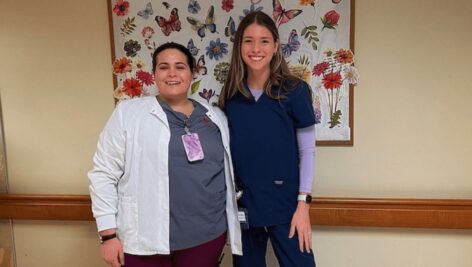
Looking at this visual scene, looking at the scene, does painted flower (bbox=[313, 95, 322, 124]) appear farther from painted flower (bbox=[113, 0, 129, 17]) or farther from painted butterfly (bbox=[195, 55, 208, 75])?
painted flower (bbox=[113, 0, 129, 17])

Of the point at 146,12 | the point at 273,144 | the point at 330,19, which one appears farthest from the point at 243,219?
the point at 146,12

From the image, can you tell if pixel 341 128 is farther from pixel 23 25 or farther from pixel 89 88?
pixel 23 25

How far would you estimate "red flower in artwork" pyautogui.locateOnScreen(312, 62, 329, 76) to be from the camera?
1.67 metres

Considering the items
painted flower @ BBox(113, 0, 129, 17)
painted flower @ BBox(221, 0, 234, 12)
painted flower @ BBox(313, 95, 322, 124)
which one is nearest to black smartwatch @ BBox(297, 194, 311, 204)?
painted flower @ BBox(313, 95, 322, 124)

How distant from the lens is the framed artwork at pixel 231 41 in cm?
165

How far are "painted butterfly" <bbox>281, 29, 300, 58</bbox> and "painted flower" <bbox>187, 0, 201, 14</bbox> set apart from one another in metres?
0.42

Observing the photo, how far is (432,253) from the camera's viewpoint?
5.69 feet

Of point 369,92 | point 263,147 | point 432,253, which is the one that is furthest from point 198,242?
point 432,253

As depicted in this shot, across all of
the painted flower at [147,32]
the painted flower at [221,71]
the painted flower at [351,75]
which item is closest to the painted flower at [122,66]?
the painted flower at [147,32]

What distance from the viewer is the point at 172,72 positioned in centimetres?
132

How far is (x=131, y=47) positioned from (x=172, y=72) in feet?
1.80

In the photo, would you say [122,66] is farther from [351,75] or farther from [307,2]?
[351,75]

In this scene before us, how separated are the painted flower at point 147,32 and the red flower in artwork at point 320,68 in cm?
75

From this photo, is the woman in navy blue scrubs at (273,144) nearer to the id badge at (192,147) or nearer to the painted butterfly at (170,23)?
the id badge at (192,147)
